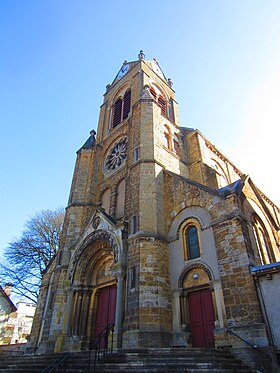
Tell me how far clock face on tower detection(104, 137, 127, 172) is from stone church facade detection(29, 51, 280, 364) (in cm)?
11

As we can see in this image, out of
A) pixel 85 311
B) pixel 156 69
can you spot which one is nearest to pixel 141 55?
pixel 156 69

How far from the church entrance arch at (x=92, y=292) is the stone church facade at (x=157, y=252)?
5 cm

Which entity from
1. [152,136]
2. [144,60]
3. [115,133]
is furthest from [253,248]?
[144,60]

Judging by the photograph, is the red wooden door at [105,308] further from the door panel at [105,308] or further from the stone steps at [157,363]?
the stone steps at [157,363]

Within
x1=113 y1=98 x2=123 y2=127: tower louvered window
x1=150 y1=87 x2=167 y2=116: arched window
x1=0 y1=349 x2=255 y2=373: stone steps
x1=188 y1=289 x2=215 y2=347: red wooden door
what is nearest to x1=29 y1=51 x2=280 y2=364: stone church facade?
x1=188 y1=289 x2=215 y2=347: red wooden door

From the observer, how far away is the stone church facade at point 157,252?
9648 mm

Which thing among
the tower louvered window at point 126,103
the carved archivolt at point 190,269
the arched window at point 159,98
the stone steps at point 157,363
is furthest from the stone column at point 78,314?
the arched window at point 159,98

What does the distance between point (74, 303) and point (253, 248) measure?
873 cm

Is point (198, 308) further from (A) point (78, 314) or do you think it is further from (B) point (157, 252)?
(A) point (78, 314)

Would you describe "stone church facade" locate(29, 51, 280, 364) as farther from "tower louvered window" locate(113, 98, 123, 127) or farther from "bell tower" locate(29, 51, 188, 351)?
"tower louvered window" locate(113, 98, 123, 127)

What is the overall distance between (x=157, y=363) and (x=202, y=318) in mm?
3846

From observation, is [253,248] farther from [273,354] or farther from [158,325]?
[158,325]

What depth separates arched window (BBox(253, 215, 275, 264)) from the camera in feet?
37.4

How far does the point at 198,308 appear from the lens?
10.4 metres
